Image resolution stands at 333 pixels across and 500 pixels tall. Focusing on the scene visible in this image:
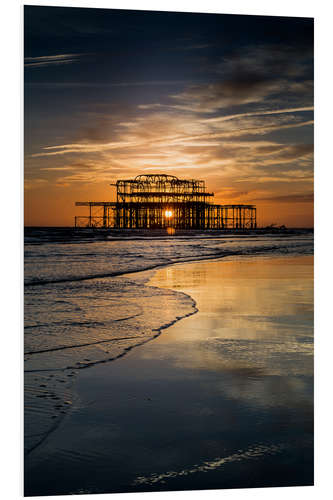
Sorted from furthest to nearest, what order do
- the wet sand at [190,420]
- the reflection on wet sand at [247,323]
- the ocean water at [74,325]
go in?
the reflection on wet sand at [247,323] < the ocean water at [74,325] < the wet sand at [190,420]

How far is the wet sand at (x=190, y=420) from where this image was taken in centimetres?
223

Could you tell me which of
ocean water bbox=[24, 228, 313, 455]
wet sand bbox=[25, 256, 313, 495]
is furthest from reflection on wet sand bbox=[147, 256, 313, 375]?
ocean water bbox=[24, 228, 313, 455]

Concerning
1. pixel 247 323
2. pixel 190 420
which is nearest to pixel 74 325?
pixel 247 323

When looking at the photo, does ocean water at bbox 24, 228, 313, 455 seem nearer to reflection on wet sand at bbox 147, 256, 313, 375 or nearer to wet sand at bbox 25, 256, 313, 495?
wet sand at bbox 25, 256, 313, 495

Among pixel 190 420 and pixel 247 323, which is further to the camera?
pixel 247 323

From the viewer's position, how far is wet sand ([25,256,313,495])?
87.9 inches

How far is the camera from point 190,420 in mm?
2533

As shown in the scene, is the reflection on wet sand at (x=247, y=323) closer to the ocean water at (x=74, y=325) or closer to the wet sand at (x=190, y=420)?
the wet sand at (x=190, y=420)

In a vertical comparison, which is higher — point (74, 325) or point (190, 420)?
point (74, 325)

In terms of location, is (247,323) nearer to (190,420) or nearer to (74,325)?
(74,325)

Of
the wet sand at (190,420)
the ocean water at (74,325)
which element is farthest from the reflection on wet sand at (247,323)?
the ocean water at (74,325)

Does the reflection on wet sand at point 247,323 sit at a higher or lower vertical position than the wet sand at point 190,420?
higher

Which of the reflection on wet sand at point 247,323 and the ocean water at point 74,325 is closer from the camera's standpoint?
the ocean water at point 74,325
